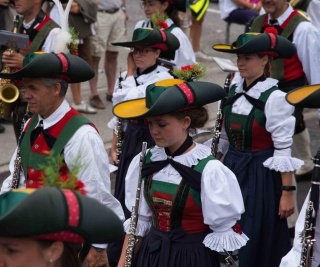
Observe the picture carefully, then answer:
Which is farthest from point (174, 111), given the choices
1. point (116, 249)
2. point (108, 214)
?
point (116, 249)

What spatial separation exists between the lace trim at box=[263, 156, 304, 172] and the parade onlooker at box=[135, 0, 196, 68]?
2.08 metres

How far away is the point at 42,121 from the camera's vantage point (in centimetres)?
564

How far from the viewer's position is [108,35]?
448 inches

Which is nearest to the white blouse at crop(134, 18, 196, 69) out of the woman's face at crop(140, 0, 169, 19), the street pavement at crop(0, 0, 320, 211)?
the woman's face at crop(140, 0, 169, 19)

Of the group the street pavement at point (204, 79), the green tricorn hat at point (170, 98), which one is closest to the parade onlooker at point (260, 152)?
the green tricorn hat at point (170, 98)

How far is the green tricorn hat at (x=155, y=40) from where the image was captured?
7648mm

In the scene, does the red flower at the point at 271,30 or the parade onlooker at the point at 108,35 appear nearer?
the red flower at the point at 271,30

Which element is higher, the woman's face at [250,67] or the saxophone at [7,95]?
the woman's face at [250,67]

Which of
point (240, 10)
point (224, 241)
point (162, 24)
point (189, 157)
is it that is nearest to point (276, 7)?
point (162, 24)

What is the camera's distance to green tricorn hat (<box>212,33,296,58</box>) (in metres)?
6.88

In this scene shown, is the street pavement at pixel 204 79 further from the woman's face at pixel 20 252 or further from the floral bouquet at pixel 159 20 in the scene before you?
the woman's face at pixel 20 252

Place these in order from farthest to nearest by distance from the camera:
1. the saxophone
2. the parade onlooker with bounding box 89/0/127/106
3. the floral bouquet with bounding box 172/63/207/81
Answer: the parade onlooker with bounding box 89/0/127/106, the saxophone, the floral bouquet with bounding box 172/63/207/81

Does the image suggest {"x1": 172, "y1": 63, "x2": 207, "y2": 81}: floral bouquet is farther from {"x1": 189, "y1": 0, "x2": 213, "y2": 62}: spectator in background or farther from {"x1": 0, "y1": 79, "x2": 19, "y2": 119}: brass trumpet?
{"x1": 189, "y1": 0, "x2": 213, "y2": 62}: spectator in background

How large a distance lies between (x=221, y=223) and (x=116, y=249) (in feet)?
7.45
